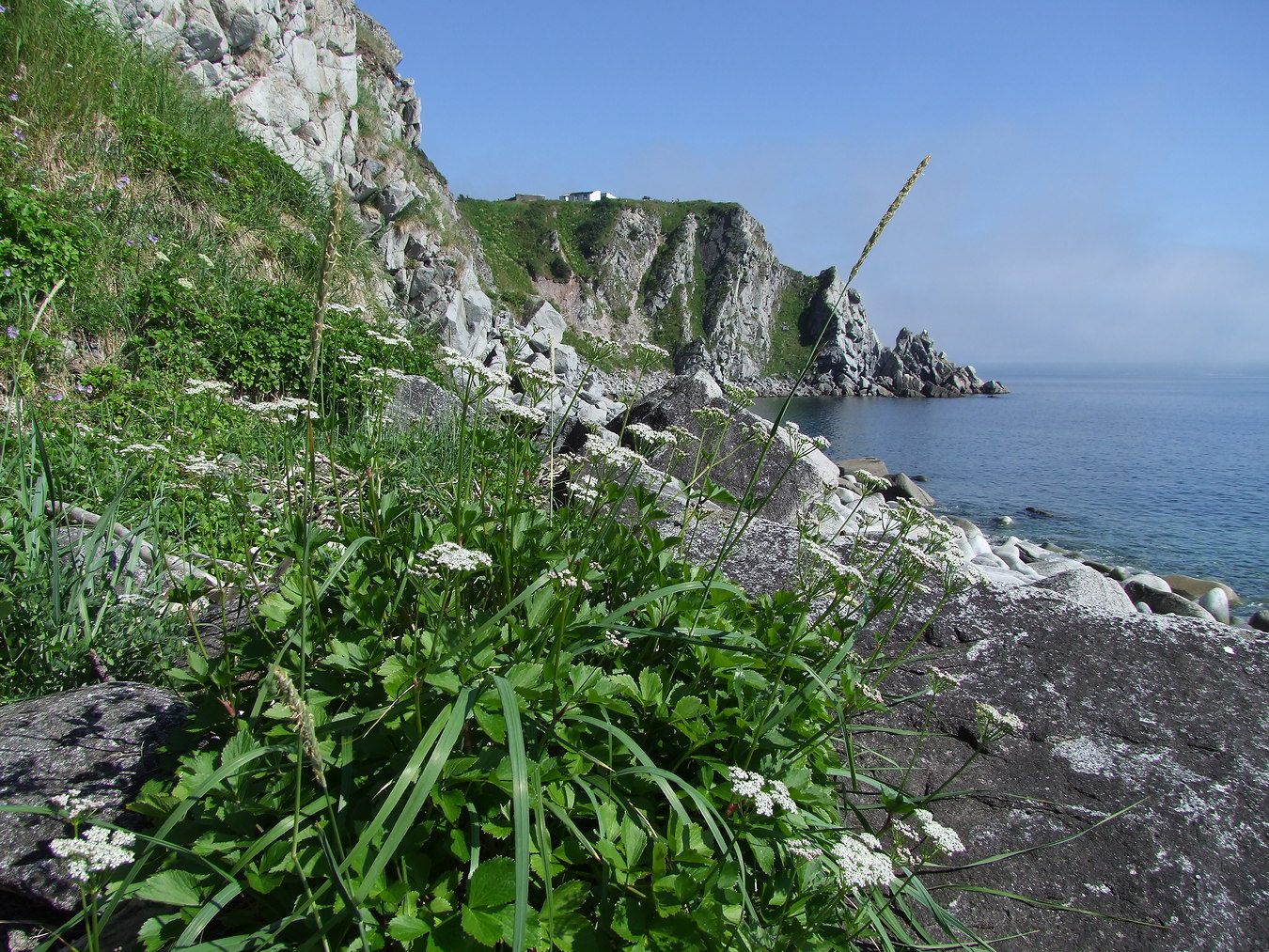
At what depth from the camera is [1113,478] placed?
30.9 meters

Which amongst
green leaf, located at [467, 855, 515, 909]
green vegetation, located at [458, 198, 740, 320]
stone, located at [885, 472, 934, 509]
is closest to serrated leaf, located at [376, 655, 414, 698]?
green leaf, located at [467, 855, 515, 909]

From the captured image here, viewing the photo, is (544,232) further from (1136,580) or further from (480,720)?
(480,720)

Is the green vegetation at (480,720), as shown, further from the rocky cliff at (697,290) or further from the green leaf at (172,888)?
the rocky cliff at (697,290)

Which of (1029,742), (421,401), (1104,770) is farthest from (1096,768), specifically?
(421,401)

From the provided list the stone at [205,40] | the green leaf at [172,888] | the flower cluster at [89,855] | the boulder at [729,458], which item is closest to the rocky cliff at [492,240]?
the stone at [205,40]

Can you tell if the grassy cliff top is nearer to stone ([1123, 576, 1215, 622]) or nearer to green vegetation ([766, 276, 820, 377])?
green vegetation ([766, 276, 820, 377])

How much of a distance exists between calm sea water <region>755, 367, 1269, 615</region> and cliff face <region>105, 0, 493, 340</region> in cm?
2123

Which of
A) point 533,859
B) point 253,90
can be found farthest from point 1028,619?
point 253,90

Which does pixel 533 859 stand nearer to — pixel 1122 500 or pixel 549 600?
pixel 549 600

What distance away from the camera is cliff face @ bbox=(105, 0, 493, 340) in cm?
2117

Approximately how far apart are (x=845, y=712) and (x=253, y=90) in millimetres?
30567

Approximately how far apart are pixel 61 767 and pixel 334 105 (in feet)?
124

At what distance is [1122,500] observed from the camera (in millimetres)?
26234

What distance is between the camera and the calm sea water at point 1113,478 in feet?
64.7
